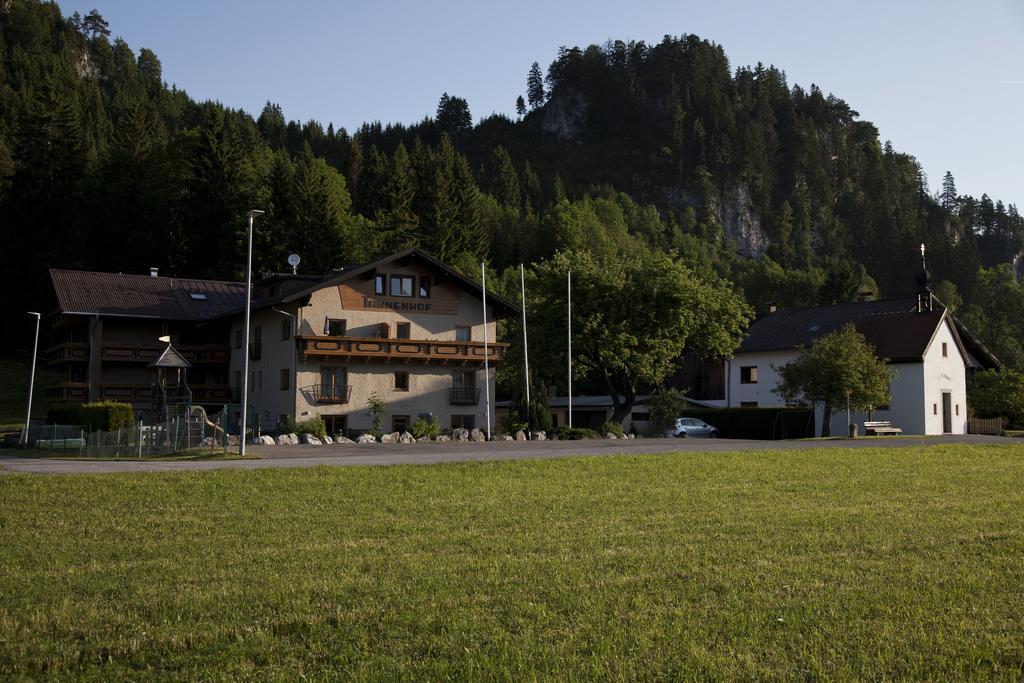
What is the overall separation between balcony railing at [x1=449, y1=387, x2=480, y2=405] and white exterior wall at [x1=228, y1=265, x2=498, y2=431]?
0.24 m

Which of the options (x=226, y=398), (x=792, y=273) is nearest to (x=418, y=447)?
(x=226, y=398)

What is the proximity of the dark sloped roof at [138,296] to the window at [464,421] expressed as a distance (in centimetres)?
1504

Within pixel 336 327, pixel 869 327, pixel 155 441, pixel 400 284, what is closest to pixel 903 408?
pixel 869 327

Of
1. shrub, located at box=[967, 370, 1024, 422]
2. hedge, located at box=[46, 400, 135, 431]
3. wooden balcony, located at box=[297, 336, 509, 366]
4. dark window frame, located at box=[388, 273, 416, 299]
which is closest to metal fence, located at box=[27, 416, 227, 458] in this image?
hedge, located at box=[46, 400, 135, 431]

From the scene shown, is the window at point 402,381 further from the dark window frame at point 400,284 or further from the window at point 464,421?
the dark window frame at point 400,284

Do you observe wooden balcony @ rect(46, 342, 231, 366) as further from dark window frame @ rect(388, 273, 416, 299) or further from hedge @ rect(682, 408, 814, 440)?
hedge @ rect(682, 408, 814, 440)

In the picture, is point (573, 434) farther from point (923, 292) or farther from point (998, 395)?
point (923, 292)

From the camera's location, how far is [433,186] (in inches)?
3905

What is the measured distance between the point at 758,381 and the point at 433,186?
4665 centimetres

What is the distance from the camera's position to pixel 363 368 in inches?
1908

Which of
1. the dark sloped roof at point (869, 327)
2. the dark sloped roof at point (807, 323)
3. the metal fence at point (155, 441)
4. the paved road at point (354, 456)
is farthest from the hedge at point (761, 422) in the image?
the metal fence at point (155, 441)

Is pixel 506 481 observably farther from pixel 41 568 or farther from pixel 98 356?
pixel 98 356

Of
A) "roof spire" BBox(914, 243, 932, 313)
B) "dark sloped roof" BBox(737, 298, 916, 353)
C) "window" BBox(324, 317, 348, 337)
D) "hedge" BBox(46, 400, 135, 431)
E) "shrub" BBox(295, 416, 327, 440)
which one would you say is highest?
"roof spire" BBox(914, 243, 932, 313)

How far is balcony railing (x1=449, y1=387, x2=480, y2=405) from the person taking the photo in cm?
5112
